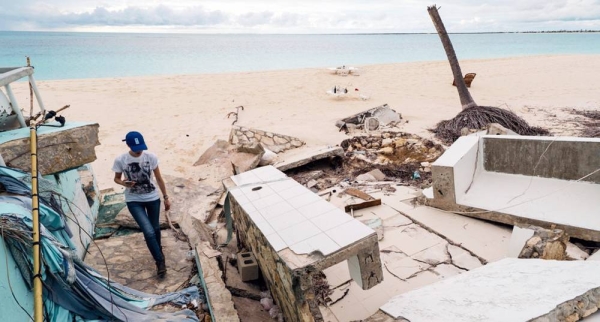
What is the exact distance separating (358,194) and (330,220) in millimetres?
2497

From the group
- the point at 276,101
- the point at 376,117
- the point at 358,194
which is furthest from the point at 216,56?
the point at 358,194

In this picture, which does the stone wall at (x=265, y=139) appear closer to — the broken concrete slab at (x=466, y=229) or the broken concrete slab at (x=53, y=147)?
the broken concrete slab at (x=466, y=229)

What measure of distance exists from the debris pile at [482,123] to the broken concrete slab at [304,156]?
2.85m

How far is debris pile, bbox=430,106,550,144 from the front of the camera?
8542mm

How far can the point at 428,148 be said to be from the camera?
25.5 feet

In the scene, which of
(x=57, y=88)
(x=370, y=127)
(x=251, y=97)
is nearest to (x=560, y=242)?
(x=370, y=127)

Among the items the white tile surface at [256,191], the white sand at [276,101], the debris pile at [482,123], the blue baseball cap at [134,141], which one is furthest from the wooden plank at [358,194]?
the debris pile at [482,123]

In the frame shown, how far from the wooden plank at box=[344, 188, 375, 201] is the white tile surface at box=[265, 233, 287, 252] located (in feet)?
8.54


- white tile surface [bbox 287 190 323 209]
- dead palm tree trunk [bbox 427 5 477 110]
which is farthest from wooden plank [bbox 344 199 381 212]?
dead palm tree trunk [bbox 427 5 477 110]

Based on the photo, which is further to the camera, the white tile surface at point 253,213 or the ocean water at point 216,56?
the ocean water at point 216,56

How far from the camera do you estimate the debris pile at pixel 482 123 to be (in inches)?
336

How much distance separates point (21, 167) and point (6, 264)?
57.0 inches

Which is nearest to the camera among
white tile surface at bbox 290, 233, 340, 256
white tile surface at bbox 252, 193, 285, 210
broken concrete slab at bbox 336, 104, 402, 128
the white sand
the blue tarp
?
the blue tarp

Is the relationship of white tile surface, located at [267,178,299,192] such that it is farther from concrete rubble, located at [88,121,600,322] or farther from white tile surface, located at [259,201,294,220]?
white tile surface, located at [259,201,294,220]
